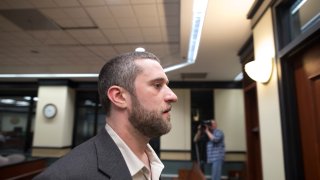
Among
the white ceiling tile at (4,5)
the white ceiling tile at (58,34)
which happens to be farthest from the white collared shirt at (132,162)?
the white ceiling tile at (58,34)

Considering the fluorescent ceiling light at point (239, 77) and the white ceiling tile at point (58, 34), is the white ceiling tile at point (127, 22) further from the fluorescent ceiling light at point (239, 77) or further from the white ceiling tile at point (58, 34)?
the fluorescent ceiling light at point (239, 77)

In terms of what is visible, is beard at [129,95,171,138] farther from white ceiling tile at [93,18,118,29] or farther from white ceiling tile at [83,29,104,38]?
white ceiling tile at [83,29,104,38]

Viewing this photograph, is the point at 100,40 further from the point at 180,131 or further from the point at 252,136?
the point at 180,131

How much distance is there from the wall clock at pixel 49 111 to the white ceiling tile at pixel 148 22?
14.7 ft

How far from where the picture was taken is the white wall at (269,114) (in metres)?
2.23

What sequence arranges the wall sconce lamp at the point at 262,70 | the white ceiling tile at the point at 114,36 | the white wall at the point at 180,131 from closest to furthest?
the wall sconce lamp at the point at 262,70, the white ceiling tile at the point at 114,36, the white wall at the point at 180,131

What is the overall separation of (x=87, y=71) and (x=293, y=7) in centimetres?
496

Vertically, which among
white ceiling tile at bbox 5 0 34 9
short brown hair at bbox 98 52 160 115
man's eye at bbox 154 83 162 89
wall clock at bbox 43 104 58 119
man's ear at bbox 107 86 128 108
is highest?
white ceiling tile at bbox 5 0 34 9

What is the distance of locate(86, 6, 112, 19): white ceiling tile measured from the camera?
2.94 m

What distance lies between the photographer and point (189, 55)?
4.55 metres

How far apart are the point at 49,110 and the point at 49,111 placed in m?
0.03

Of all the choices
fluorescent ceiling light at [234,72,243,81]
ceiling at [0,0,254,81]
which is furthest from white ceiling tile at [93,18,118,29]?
fluorescent ceiling light at [234,72,243,81]

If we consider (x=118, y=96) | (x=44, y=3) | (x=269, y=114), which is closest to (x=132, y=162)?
(x=118, y=96)

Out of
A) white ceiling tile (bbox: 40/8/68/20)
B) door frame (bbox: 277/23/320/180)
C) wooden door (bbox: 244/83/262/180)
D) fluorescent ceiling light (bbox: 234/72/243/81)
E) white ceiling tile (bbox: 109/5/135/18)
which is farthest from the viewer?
fluorescent ceiling light (bbox: 234/72/243/81)
